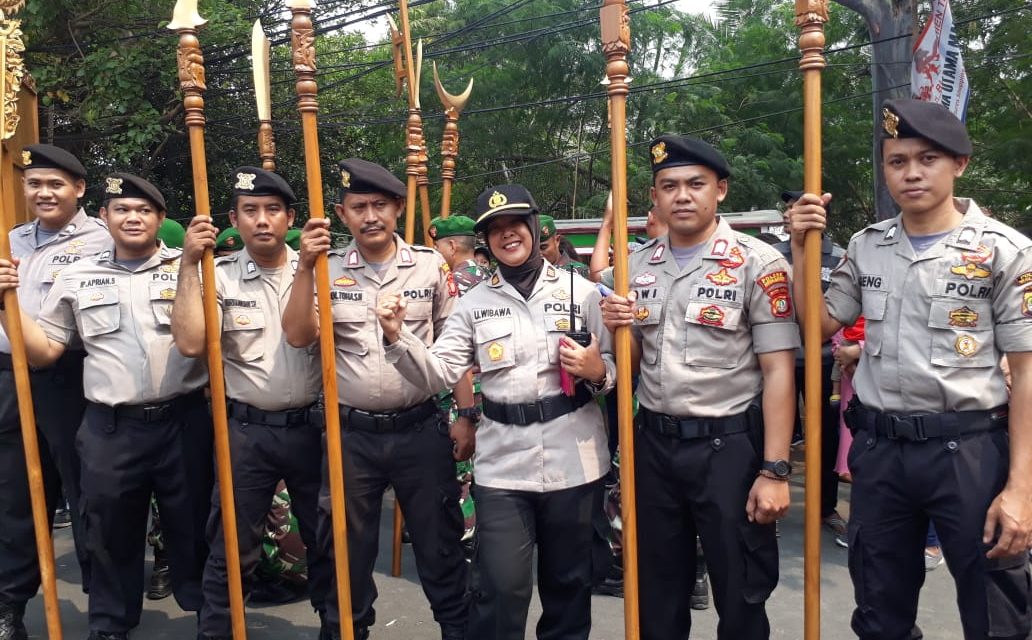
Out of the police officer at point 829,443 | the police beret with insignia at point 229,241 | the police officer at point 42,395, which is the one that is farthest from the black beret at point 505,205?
the police beret with insignia at point 229,241

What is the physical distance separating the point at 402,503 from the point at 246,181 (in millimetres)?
1507

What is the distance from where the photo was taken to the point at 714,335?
284cm

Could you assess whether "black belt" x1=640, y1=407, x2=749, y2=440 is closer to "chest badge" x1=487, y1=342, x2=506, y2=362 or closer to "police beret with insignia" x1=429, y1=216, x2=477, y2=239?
"chest badge" x1=487, y1=342, x2=506, y2=362

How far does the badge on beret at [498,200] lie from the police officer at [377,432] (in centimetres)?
55

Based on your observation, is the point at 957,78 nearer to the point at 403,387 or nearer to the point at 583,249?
the point at 403,387

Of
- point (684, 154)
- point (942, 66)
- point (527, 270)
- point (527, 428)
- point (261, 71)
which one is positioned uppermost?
A: point (942, 66)

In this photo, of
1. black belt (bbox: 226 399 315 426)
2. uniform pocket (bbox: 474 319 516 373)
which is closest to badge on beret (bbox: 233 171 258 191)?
black belt (bbox: 226 399 315 426)

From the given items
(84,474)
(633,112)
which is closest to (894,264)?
(84,474)

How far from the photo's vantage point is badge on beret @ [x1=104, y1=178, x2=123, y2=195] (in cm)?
362

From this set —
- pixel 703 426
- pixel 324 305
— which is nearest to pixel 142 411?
pixel 324 305

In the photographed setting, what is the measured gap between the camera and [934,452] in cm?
253

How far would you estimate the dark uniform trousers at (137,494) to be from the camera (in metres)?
3.58

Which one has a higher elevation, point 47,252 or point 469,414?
point 47,252

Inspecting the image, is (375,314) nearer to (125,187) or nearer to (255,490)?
(255,490)
